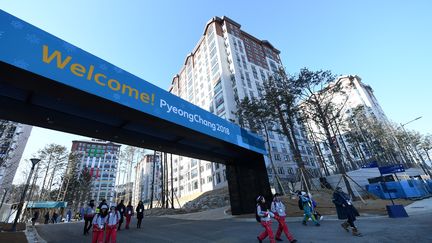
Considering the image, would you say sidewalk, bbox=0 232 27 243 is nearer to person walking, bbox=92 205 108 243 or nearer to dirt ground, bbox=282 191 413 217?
person walking, bbox=92 205 108 243

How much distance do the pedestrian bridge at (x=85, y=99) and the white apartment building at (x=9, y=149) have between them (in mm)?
31544

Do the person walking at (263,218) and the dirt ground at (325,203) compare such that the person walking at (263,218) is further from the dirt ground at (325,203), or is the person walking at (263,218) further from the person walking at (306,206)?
the dirt ground at (325,203)

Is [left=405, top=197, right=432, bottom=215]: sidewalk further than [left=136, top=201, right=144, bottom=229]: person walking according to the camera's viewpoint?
No

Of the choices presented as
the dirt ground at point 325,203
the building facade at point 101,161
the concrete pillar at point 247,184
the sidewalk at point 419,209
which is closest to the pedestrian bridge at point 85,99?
the concrete pillar at point 247,184

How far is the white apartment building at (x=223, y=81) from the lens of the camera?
50.5m

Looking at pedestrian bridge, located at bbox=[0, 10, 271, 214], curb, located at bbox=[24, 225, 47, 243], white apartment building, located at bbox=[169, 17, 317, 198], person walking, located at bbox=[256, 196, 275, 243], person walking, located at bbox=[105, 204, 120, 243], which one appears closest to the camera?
pedestrian bridge, located at bbox=[0, 10, 271, 214]

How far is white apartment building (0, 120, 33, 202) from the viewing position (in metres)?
36.1

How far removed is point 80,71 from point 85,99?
36.6 inches

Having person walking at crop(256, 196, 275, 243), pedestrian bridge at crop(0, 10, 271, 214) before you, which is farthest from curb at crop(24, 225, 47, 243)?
person walking at crop(256, 196, 275, 243)

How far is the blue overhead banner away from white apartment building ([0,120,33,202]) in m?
34.0

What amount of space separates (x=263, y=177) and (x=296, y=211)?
142 inches

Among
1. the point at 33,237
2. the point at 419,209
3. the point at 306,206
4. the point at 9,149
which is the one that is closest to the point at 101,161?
the point at 9,149

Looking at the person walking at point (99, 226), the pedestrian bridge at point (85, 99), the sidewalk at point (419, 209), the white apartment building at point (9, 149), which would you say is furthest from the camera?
the white apartment building at point (9, 149)

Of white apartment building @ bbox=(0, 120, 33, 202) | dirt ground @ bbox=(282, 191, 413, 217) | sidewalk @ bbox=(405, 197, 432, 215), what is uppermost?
white apartment building @ bbox=(0, 120, 33, 202)
